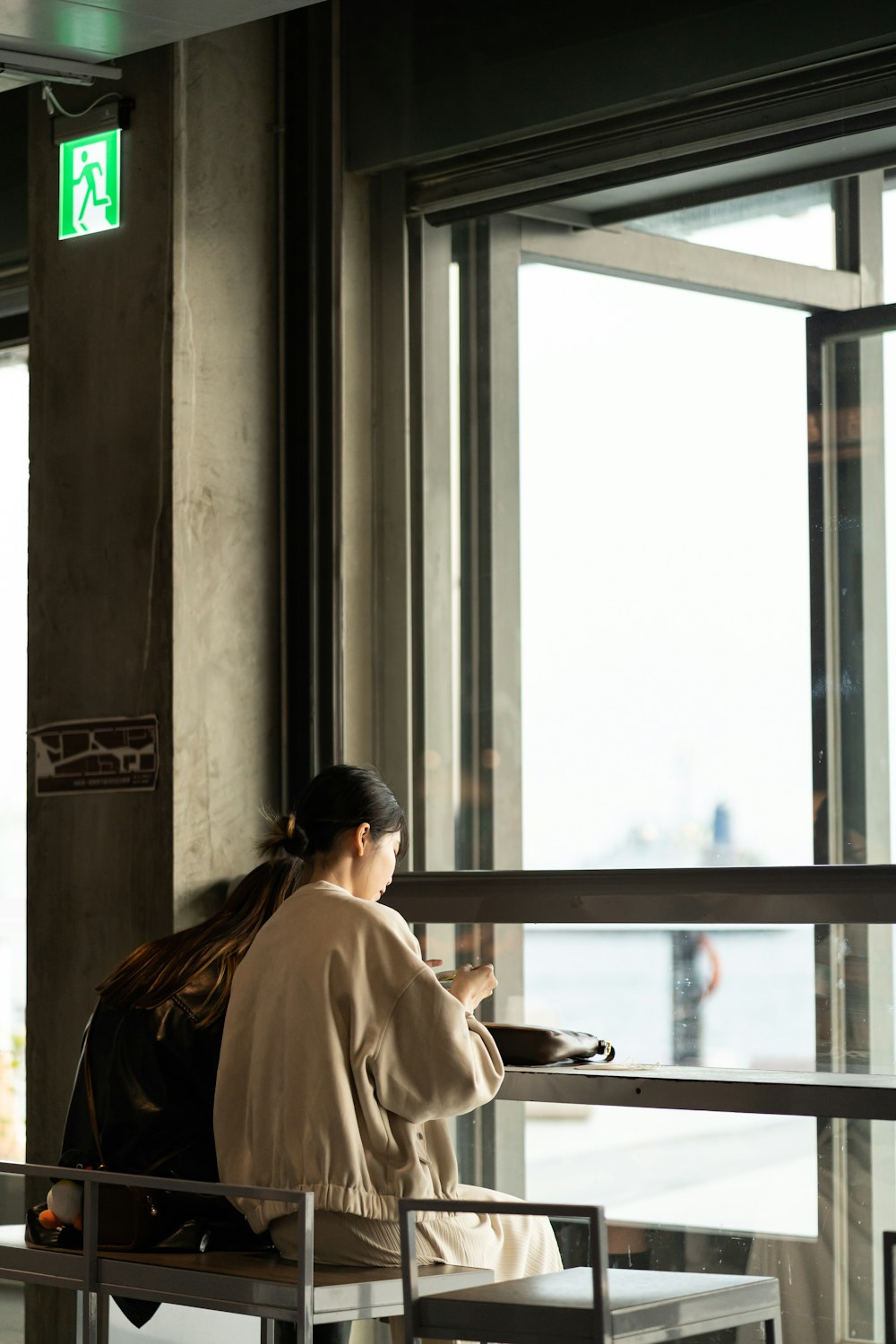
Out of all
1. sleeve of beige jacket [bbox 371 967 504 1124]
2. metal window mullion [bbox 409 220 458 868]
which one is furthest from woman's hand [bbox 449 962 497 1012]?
metal window mullion [bbox 409 220 458 868]

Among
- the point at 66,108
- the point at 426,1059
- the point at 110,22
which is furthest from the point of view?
the point at 66,108

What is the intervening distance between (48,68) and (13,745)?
1.94 metres

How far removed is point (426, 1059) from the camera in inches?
120

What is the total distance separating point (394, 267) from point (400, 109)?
14.2 inches

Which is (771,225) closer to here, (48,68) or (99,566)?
(48,68)

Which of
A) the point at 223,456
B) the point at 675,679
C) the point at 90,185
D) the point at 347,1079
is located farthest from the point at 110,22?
the point at 347,1079

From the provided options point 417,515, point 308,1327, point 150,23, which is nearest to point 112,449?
point 417,515

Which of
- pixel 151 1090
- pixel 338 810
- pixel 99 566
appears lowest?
pixel 151 1090

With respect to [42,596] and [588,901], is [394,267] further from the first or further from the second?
[588,901]

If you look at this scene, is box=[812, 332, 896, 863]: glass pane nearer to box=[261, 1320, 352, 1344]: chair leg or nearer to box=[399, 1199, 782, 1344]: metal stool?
box=[399, 1199, 782, 1344]: metal stool

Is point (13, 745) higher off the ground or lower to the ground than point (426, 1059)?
higher

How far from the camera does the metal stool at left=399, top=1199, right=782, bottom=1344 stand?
2551 mm

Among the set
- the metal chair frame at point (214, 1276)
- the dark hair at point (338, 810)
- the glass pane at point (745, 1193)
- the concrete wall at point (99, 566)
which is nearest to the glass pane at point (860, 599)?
the glass pane at point (745, 1193)

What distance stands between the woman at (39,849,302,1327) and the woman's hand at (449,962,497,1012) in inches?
16.2
